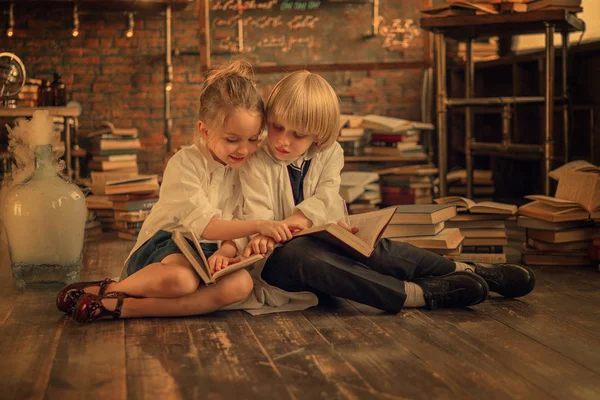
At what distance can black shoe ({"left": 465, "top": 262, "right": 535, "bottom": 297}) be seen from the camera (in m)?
2.50

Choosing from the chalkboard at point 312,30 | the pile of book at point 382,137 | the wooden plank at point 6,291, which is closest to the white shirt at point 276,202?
the wooden plank at point 6,291

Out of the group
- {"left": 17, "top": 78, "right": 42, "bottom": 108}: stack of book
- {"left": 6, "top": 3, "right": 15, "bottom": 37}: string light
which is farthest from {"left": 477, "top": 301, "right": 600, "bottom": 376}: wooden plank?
{"left": 6, "top": 3, "right": 15, "bottom": 37}: string light

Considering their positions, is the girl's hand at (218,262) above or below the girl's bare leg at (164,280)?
above

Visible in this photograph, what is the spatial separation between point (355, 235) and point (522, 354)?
613 mm

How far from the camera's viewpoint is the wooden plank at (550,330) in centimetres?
195

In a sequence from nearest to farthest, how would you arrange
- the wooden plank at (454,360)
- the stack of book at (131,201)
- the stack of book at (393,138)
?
the wooden plank at (454,360) < the stack of book at (131,201) < the stack of book at (393,138)

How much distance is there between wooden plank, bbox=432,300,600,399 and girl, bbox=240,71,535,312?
119 millimetres

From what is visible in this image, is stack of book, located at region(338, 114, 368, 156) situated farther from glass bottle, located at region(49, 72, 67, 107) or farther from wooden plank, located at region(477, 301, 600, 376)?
wooden plank, located at region(477, 301, 600, 376)

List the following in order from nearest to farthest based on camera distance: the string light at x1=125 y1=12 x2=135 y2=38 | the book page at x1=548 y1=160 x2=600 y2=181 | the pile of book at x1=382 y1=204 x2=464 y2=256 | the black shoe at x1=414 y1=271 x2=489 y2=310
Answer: the black shoe at x1=414 y1=271 x2=489 y2=310
the pile of book at x1=382 y1=204 x2=464 y2=256
the book page at x1=548 y1=160 x2=600 y2=181
the string light at x1=125 y1=12 x2=135 y2=38

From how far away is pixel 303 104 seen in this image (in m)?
2.30

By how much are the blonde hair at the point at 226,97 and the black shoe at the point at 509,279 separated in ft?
2.74

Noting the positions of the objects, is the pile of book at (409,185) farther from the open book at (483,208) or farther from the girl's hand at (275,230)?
the girl's hand at (275,230)

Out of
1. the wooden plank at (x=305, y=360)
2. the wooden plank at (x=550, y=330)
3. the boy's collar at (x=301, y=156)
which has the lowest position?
the wooden plank at (x=550, y=330)

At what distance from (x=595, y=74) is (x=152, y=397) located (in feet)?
12.4
